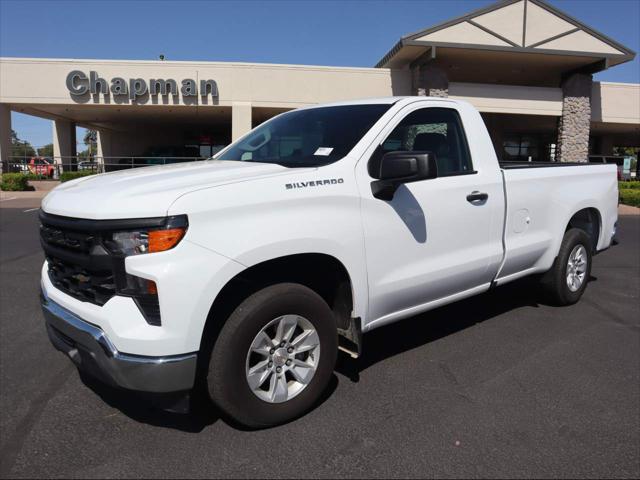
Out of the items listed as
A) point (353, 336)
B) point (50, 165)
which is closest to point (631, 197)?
point (353, 336)

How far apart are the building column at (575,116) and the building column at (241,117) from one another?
14.3m

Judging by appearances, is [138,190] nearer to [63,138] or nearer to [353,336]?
[353,336]

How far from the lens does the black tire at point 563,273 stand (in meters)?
5.13

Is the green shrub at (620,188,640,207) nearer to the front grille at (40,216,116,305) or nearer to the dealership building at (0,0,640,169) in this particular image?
the dealership building at (0,0,640,169)

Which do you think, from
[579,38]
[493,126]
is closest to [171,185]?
[579,38]

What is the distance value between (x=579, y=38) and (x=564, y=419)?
911 inches

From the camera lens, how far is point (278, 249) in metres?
2.84

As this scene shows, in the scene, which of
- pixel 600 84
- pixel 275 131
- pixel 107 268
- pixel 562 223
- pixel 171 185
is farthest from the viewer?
pixel 600 84

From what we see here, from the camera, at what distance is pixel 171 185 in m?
2.77

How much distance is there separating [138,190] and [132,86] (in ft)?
75.4

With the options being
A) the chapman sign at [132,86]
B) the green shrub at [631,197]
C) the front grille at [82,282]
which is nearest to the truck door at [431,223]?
the front grille at [82,282]

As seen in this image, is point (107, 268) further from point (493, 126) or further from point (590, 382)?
point (493, 126)

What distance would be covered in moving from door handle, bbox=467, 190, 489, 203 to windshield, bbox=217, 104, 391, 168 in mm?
938

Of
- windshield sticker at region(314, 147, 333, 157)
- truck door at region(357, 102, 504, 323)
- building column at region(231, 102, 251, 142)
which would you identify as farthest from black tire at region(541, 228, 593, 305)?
building column at region(231, 102, 251, 142)
